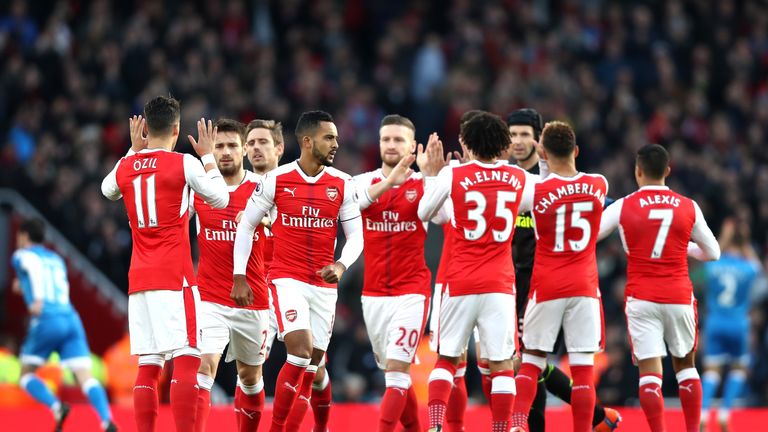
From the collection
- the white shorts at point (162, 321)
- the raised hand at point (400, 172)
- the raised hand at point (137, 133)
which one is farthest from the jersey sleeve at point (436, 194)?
the raised hand at point (137, 133)

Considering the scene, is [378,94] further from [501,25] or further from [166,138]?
[166,138]

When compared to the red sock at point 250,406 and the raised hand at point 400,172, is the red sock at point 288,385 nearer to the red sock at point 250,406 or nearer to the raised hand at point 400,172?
the red sock at point 250,406

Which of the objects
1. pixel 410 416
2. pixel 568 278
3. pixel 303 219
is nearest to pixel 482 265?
pixel 568 278

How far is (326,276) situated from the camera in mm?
9281

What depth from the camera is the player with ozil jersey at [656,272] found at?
9984mm

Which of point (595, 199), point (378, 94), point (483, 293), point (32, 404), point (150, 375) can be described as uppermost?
point (378, 94)

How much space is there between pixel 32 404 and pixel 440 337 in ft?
35.7

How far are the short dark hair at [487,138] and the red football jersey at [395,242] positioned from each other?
0.94 metres

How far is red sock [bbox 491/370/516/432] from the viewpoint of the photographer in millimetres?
9281

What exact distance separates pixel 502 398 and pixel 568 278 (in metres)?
1.08

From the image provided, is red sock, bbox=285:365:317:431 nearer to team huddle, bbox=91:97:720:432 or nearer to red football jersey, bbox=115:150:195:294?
team huddle, bbox=91:97:720:432

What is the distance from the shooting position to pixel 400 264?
10086 millimetres

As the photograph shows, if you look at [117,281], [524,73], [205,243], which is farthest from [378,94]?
[205,243]

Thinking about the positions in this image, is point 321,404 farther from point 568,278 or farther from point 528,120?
point 528,120
